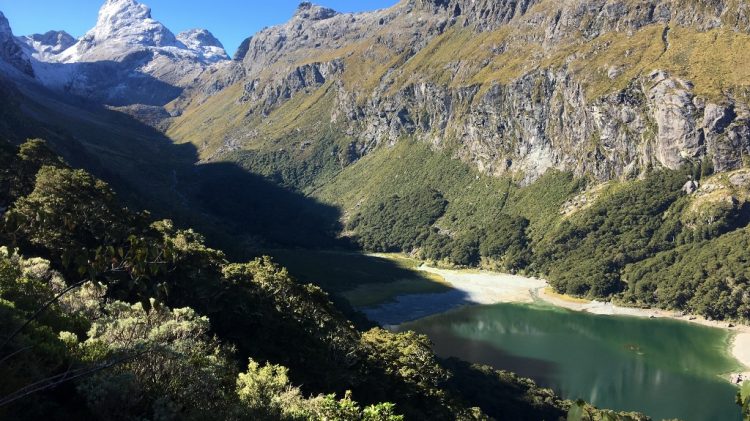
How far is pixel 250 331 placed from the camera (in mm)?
42250

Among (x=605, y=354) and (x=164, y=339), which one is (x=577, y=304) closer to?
(x=605, y=354)

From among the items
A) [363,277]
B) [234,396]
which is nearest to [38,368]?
[234,396]

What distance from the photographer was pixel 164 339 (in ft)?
78.2

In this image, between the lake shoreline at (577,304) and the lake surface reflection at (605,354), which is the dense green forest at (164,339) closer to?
the lake surface reflection at (605,354)

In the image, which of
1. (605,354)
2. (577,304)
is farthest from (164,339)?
(577,304)

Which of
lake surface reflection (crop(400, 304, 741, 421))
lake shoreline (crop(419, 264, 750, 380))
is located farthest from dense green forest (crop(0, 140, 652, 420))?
lake shoreline (crop(419, 264, 750, 380))

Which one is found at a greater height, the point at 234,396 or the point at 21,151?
the point at 21,151

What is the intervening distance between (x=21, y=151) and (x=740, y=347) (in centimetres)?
15643

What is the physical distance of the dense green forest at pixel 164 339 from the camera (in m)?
16.9

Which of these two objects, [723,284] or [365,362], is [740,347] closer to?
[723,284]

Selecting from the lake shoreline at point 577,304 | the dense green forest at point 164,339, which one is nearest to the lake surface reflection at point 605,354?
the lake shoreline at point 577,304

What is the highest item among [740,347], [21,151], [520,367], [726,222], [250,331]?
[726,222]

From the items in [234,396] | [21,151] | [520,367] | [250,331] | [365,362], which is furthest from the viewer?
[520,367]

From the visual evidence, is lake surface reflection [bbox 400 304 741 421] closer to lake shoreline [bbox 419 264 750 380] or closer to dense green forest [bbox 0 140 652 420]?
lake shoreline [bbox 419 264 750 380]
